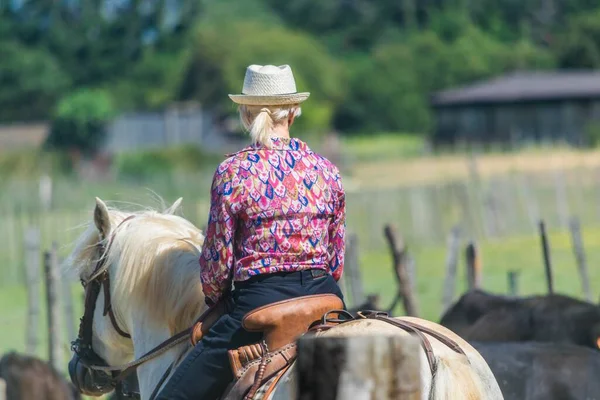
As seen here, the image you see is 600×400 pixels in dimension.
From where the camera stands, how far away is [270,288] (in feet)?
13.7

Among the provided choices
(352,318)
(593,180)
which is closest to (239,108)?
(352,318)

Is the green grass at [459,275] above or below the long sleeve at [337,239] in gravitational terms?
below

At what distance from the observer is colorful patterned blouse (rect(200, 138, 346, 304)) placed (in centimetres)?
415

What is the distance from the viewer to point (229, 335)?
4195 millimetres

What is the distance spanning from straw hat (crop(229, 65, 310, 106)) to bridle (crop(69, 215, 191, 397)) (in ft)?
3.25

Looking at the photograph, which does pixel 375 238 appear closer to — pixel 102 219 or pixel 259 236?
pixel 102 219

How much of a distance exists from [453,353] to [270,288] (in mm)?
725

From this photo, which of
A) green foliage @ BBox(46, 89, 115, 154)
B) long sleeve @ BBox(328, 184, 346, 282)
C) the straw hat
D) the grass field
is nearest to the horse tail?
Answer: long sleeve @ BBox(328, 184, 346, 282)

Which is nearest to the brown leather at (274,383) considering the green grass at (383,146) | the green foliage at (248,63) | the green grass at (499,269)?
the green grass at (499,269)

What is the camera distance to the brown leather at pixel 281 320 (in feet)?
13.4

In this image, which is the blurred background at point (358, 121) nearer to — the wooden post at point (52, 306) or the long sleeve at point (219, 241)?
the wooden post at point (52, 306)

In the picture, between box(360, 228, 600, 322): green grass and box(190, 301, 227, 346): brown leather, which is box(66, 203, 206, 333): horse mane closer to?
box(190, 301, 227, 346): brown leather

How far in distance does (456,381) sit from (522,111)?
52.2 metres

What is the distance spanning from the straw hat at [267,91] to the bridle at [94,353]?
0.99 metres
